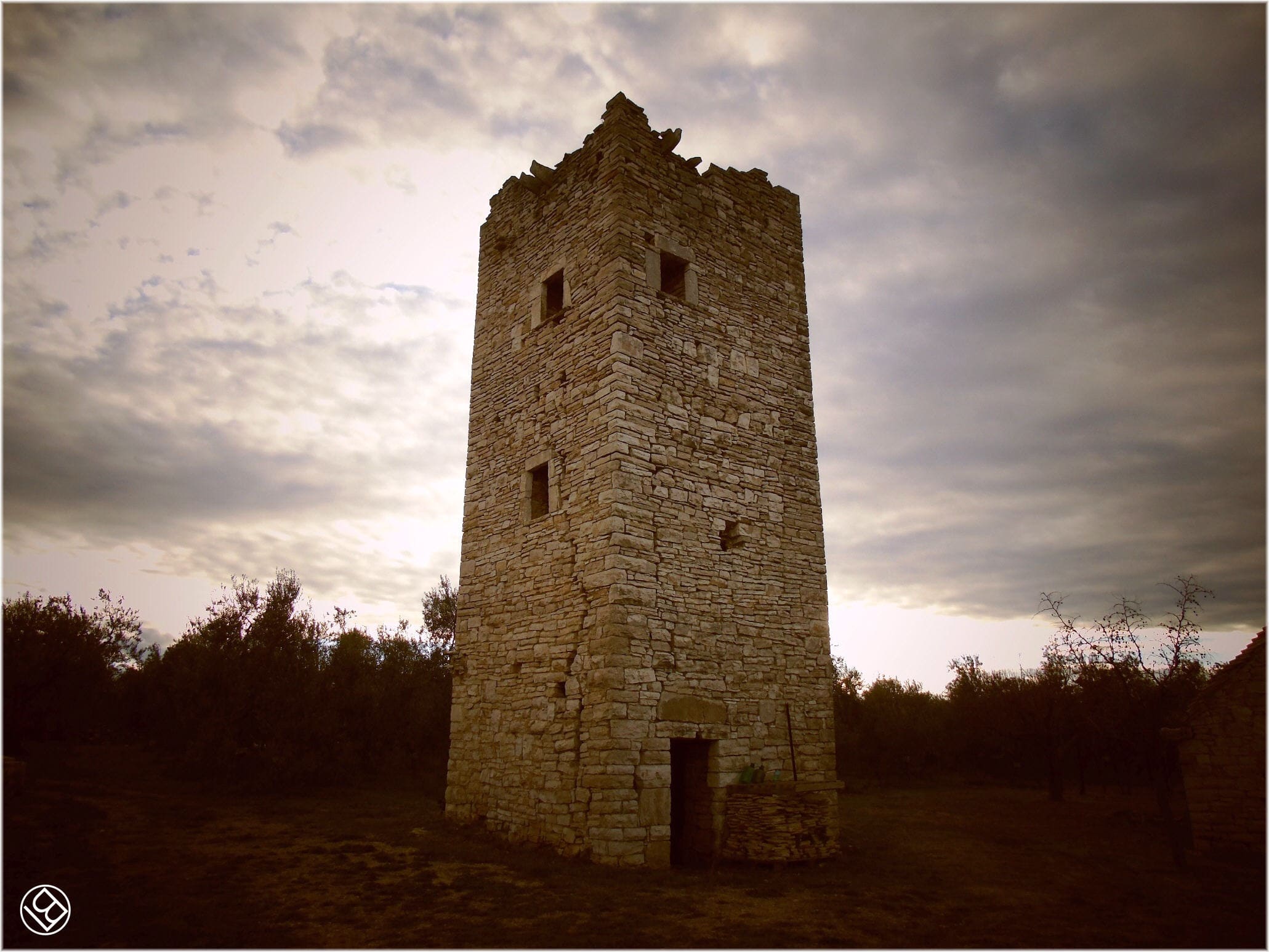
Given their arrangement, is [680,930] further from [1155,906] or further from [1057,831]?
[1057,831]

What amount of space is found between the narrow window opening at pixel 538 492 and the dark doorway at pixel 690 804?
4.25m

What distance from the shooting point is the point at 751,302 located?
490 inches

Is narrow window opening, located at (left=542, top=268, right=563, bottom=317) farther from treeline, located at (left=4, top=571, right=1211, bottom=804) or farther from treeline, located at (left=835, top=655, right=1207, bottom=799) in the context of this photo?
treeline, located at (left=835, top=655, right=1207, bottom=799)

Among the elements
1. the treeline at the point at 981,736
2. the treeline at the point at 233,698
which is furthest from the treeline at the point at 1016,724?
the treeline at the point at 233,698

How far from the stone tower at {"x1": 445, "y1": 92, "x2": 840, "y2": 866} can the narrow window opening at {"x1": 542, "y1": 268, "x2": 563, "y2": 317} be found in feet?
0.16

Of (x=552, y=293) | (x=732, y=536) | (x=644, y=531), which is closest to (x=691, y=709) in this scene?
(x=644, y=531)

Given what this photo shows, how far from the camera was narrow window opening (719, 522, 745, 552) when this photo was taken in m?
10.9

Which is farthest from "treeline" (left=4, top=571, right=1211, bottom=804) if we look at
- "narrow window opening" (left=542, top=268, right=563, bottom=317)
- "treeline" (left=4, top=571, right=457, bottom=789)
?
"narrow window opening" (left=542, top=268, right=563, bottom=317)

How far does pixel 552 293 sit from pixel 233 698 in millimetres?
11881

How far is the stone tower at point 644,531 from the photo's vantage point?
925 cm

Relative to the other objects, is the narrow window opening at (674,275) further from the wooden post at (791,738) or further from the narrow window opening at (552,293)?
the wooden post at (791,738)

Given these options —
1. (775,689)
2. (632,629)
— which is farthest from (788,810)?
(632,629)

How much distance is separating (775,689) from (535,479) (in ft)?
17.2

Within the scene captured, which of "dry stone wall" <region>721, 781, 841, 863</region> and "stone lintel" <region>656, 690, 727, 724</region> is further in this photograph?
"stone lintel" <region>656, 690, 727, 724</region>
